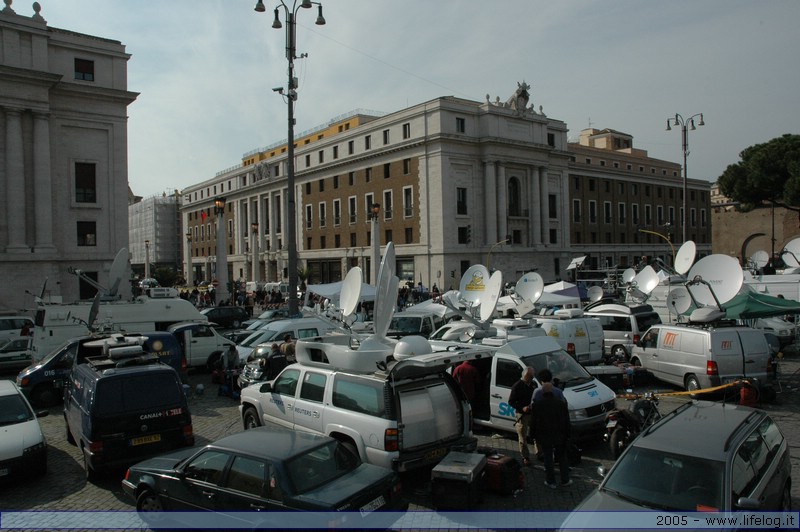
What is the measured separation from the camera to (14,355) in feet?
62.3

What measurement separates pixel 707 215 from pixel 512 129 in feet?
171

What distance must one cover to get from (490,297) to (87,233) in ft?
95.3

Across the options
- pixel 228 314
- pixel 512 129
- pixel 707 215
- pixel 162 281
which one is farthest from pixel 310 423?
pixel 707 215

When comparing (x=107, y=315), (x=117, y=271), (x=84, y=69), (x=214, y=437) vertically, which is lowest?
(x=214, y=437)

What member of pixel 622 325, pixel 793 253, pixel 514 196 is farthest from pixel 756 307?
pixel 514 196

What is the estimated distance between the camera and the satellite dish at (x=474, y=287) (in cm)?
1652

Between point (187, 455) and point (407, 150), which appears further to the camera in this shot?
point (407, 150)

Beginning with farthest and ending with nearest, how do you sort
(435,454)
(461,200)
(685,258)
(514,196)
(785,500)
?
(514,196)
(461,200)
(685,258)
(435,454)
(785,500)

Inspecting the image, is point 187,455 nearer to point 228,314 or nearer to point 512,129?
point 228,314

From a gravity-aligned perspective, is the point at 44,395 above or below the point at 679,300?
below

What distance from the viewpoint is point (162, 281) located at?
66.9 m

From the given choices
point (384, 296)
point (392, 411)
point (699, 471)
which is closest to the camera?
point (699, 471)

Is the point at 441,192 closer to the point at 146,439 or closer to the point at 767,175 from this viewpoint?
the point at 767,175

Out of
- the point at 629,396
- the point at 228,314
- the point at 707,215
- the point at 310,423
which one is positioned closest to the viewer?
the point at 310,423
